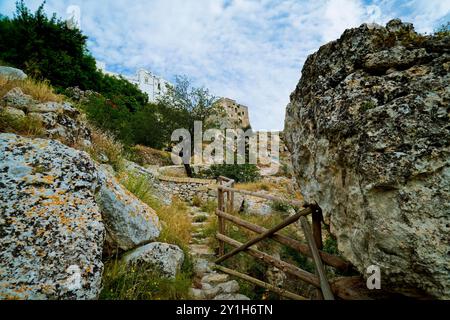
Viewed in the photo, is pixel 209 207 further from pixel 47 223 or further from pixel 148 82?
pixel 148 82

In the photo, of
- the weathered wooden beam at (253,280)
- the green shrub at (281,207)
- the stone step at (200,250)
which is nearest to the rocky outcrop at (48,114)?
the stone step at (200,250)

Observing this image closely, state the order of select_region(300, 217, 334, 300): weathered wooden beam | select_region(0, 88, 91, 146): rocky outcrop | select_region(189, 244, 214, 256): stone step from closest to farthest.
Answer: select_region(300, 217, 334, 300): weathered wooden beam, select_region(0, 88, 91, 146): rocky outcrop, select_region(189, 244, 214, 256): stone step

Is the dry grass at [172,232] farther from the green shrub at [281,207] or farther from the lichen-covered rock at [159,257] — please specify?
the green shrub at [281,207]

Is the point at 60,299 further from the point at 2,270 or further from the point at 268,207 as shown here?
the point at 268,207

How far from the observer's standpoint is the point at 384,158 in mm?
1586

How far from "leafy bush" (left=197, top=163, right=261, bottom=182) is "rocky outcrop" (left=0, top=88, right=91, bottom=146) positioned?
36.6 feet

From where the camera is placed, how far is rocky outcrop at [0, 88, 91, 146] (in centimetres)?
339

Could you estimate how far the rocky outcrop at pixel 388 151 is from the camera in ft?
4.71

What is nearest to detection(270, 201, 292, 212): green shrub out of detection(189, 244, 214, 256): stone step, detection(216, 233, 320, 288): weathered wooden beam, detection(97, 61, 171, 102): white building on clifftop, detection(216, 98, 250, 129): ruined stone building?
detection(189, 244, 214, 256): stone step

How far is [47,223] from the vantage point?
205 centimetres

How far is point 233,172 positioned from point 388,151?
13.5 metres

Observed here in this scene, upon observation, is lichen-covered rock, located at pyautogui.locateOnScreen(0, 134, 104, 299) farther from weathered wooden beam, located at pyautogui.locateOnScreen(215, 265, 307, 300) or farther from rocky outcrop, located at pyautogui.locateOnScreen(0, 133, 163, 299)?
weathered wooden beam, located at pyautogui.locateOnScreen(215, 265, 307, 300)

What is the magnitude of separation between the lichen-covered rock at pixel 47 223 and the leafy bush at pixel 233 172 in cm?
1243

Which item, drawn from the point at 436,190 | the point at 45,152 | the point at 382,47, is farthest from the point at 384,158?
the point at 45,152
